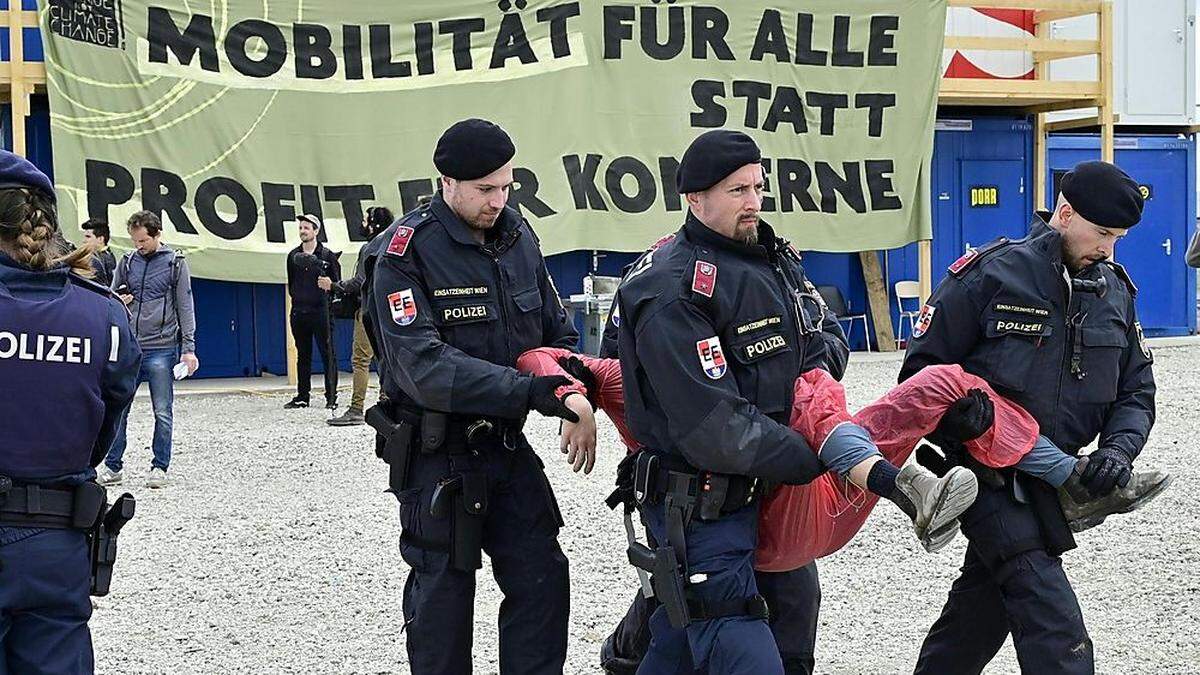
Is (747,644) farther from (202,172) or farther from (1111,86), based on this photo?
(1111,86)

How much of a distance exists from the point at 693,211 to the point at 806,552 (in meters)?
1.05

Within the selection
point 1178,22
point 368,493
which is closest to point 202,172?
point 368,493

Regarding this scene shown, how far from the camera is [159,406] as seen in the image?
1000cm

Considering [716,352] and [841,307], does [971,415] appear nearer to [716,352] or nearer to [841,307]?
[716,352]

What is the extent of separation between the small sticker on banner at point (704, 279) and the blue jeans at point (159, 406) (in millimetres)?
6828

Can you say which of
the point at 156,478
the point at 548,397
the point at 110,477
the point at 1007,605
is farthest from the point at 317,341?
the point at 1007,605

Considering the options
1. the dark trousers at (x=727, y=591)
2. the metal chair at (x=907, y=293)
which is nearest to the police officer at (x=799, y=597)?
the dark trousers at (x=727, y=591)

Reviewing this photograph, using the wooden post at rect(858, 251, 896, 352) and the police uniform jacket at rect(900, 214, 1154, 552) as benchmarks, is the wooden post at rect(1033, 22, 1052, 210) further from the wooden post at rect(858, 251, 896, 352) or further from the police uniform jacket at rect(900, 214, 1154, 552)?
the police uniform jacket at rect(900, 214, 1154, 552)

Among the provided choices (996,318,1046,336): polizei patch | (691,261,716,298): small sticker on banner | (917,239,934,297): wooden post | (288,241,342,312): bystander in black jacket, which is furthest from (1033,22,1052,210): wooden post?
(691,261,716,298): small sticker on banner

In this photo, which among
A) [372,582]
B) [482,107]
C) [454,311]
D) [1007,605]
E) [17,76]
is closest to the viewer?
[1007,605]

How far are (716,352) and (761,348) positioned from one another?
167mm

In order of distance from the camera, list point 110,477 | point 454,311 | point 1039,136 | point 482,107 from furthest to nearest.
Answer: point 1039,136
point 482,107
point 110,477
point 454,311

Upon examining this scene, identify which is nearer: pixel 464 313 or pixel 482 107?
pixel 464 313

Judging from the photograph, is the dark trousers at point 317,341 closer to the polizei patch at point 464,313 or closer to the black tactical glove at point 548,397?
the polizei patch at point 464,313
